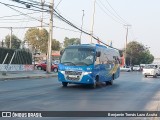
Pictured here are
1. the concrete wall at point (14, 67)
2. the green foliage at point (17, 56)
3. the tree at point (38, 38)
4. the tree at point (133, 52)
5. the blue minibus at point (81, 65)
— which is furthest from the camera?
the tree at point (133, 52)

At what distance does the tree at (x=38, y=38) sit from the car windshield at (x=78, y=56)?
6686 centimetres

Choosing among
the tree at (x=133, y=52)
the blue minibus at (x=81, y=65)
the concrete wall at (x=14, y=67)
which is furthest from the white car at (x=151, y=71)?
the tree at (x=133, y=52)

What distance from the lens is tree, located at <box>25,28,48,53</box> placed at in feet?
298

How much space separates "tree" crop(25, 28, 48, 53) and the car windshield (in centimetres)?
6686

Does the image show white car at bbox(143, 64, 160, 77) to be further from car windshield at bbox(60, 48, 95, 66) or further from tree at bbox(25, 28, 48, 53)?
tree at bbox(25, 28, 48, 53)

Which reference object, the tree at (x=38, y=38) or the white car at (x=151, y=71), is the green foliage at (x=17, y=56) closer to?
the white car at (x=151, y=71)

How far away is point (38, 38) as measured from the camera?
3617 inches

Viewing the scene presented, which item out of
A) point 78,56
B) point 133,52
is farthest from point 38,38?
point 78,56

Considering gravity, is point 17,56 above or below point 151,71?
above

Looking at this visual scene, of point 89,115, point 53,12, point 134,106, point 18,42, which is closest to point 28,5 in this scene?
point 53,12

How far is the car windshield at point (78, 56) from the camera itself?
23469mm

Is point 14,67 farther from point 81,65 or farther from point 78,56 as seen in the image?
point 81,65

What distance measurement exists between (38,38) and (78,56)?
226 ft

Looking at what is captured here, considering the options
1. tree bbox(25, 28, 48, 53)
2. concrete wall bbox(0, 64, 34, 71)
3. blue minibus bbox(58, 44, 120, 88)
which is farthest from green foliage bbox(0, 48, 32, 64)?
tree bbox(25, 28, 48, 53)
